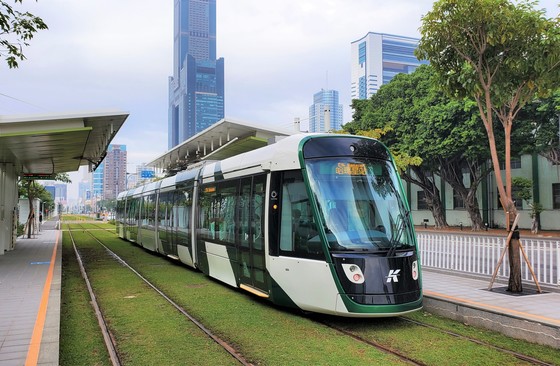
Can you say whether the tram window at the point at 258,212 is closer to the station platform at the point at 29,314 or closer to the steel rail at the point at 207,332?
the steel rail at the point at 207,332

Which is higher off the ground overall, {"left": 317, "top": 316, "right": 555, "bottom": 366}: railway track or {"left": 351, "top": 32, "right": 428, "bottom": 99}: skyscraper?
{"left": 351, "top": 32, "right": 428, "bottom": 99}: skyscraper

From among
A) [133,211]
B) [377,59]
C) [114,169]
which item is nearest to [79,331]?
[133,211]

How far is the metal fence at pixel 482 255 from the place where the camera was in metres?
8.98

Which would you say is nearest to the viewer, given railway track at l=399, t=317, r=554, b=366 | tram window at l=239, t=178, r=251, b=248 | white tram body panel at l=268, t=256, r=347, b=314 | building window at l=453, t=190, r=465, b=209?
railway track at l=399, t=317, r=554, b=366

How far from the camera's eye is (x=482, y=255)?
10.2 m

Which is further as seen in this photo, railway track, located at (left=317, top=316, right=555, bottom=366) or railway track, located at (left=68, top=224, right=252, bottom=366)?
railway track, located at (left=68, top=224, right=252, bottom=366)

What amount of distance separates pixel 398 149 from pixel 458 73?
22577 mm

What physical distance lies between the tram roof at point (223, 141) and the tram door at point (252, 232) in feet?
13.9

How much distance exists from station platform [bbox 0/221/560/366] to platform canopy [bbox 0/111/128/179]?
382 cm

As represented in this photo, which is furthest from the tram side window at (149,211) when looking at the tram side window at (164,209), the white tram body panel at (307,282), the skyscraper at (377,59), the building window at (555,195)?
the skyscraper at (377,59)

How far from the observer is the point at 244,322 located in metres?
7.35

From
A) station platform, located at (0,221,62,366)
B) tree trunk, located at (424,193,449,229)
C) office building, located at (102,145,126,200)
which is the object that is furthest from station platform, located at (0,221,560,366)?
office building, located at (102,145,126,200)

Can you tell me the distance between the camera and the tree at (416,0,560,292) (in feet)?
28.6

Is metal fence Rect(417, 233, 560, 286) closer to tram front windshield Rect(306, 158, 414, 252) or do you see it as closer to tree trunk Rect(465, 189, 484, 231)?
tram front windshield Rect(306, 158, 414, 252)
